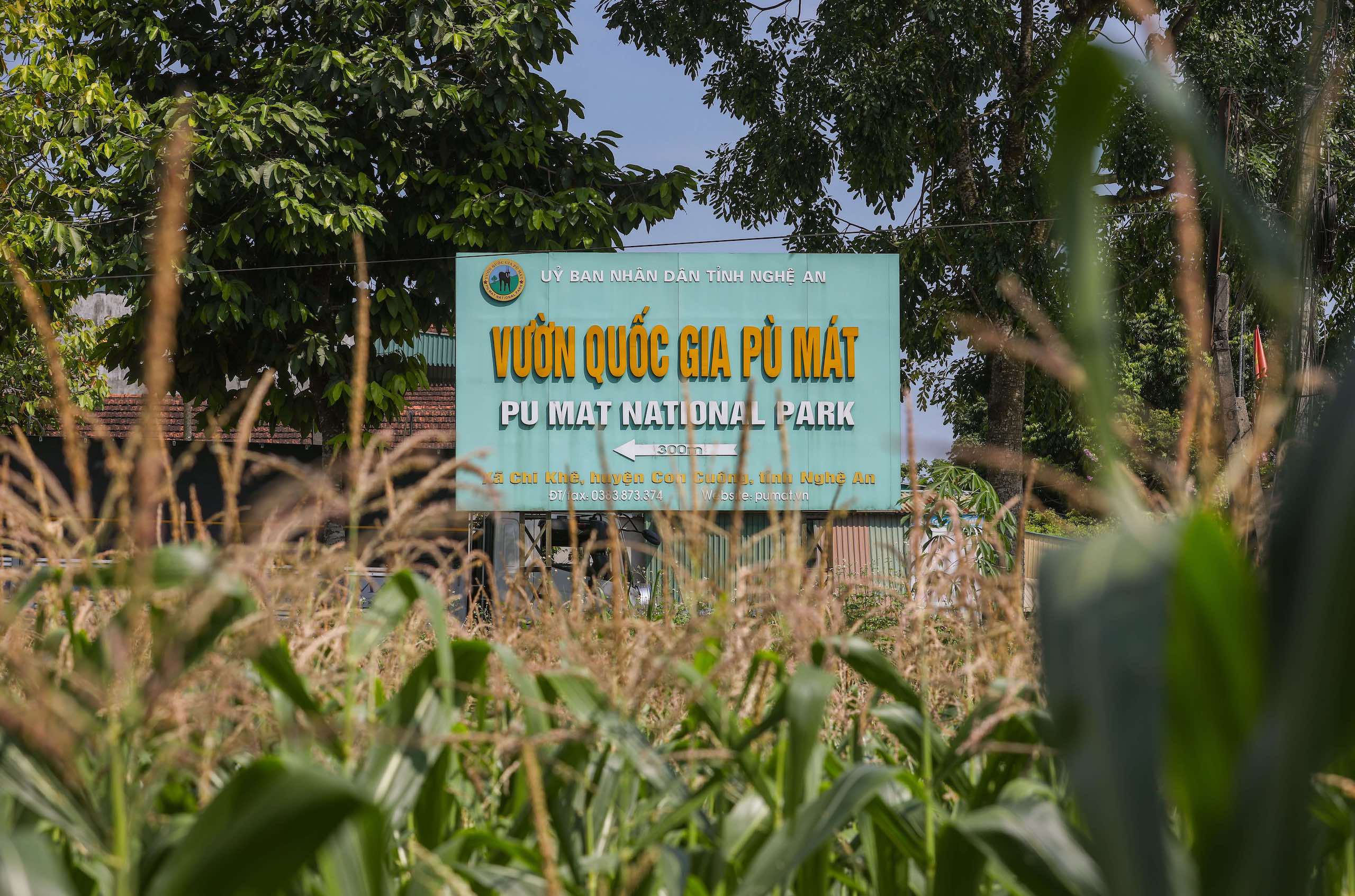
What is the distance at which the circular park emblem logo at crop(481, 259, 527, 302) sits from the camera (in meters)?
10.7

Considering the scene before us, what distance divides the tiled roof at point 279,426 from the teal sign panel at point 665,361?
8109 millimetres

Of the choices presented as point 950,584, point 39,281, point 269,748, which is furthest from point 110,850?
point 39,281

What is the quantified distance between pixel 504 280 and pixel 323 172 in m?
2.79

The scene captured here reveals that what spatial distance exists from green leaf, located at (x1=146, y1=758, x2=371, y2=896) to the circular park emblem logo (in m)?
10.1

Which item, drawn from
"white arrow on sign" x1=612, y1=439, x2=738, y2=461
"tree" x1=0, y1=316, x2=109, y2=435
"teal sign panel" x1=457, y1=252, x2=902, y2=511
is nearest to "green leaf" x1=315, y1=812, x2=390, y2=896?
"white arrow on sign" x1=612, y1=439, x2=738, y2=461

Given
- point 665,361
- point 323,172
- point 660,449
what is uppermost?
point 323,172

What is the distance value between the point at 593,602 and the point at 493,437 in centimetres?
876

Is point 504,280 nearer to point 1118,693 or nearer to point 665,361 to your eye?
point 665,361

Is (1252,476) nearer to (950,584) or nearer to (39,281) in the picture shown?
(950,584)

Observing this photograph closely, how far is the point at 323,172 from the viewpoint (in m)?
12.1

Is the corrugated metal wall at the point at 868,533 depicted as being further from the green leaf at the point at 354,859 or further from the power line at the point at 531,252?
the green leaf at the point at 354,859

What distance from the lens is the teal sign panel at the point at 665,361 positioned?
1060 cm

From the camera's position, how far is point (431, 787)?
139 cm

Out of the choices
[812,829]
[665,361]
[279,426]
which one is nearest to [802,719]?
[812,829]
